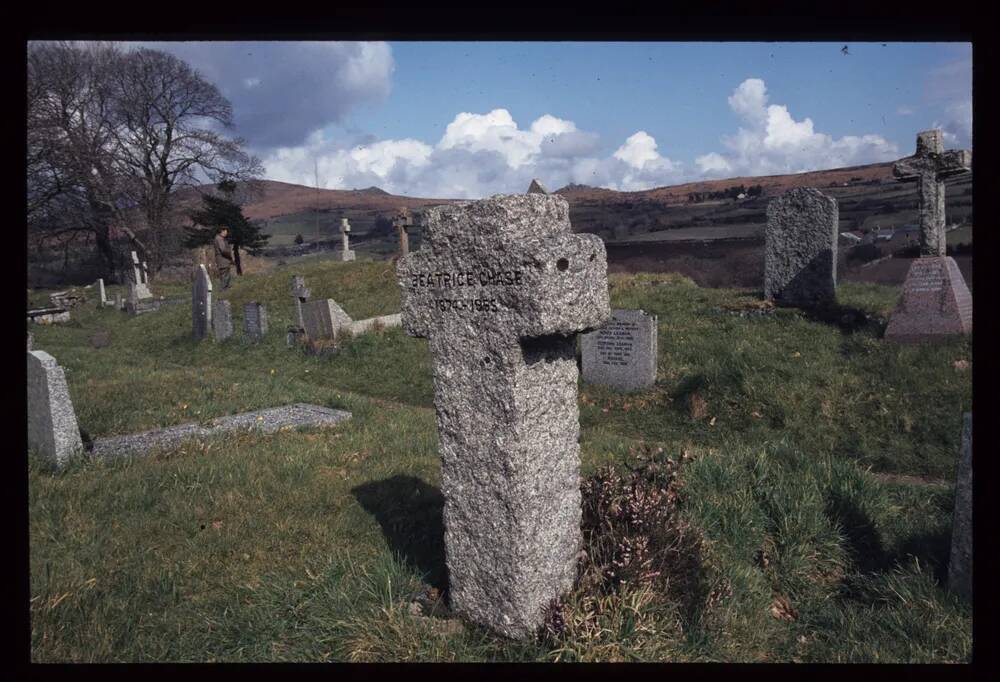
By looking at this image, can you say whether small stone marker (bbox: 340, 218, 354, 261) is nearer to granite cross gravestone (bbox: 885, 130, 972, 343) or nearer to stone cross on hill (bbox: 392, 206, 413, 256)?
stone cross on hill (bbox: 392, 206, 413, 256)

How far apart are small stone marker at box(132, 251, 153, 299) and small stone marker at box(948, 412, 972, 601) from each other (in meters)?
25.9

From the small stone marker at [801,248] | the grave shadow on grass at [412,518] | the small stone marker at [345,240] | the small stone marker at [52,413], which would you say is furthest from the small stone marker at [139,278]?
the grave shadow on grass at [412,518]

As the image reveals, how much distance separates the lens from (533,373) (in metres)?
3.03

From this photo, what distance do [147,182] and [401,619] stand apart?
3520 centimetres

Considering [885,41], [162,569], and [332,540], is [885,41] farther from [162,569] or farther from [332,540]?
[162,569]

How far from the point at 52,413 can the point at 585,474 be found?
4967 millimetres

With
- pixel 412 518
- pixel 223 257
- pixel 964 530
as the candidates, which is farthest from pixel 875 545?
pixel 223 257

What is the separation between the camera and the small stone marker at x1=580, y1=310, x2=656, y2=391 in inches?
353

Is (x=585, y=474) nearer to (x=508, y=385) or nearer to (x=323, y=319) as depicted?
(x=508, y=385)

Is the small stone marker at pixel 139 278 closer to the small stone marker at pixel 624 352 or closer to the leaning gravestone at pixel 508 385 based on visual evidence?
the small stone marker at pixel 624 352

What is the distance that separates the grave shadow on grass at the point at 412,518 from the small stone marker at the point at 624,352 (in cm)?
443

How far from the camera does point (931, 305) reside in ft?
27.6

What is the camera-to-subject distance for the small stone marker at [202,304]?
1560 cm

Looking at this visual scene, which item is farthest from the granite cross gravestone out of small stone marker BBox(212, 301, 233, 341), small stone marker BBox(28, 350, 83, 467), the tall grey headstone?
small stone marker BBox(212, 301, 233, 341)
